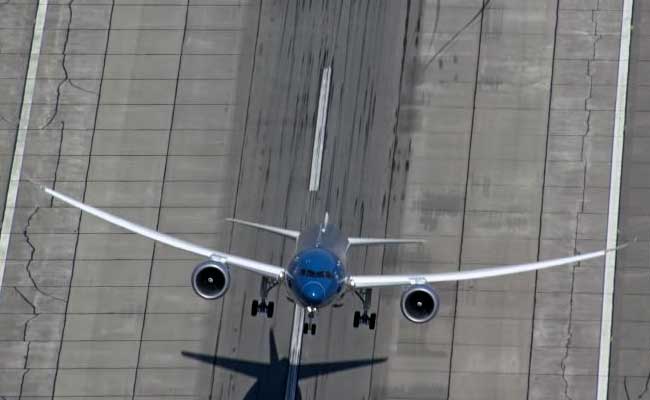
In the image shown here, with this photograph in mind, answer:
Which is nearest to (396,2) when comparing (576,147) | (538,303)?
Result: (576,147)

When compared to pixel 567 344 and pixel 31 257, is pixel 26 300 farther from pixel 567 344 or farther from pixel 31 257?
pixel 567 344

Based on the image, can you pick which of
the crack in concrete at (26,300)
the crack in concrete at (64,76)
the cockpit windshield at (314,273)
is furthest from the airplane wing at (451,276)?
the crack in concrete at (64,76)

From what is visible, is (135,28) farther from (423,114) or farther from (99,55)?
(423,114)

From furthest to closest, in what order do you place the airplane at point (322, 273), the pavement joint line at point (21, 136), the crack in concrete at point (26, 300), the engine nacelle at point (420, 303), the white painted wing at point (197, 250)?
1. the pavement joint line at point (21, 136)
2. the crack in concrete at point (26, 300)
3. the white painted wing at point (197, 250)
4. the engine nacelle at point (420, 303)
5. the airplane at point (322, 273)

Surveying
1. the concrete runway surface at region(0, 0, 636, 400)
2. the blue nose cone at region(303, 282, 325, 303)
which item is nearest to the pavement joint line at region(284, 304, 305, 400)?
the concrete runway surface at region(0, 0, 636, 400)

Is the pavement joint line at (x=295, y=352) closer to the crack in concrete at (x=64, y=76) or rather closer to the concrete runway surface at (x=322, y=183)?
the concrete runway surface at (x=322, y=183)

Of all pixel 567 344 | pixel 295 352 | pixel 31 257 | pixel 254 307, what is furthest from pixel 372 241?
pixel 31 257
